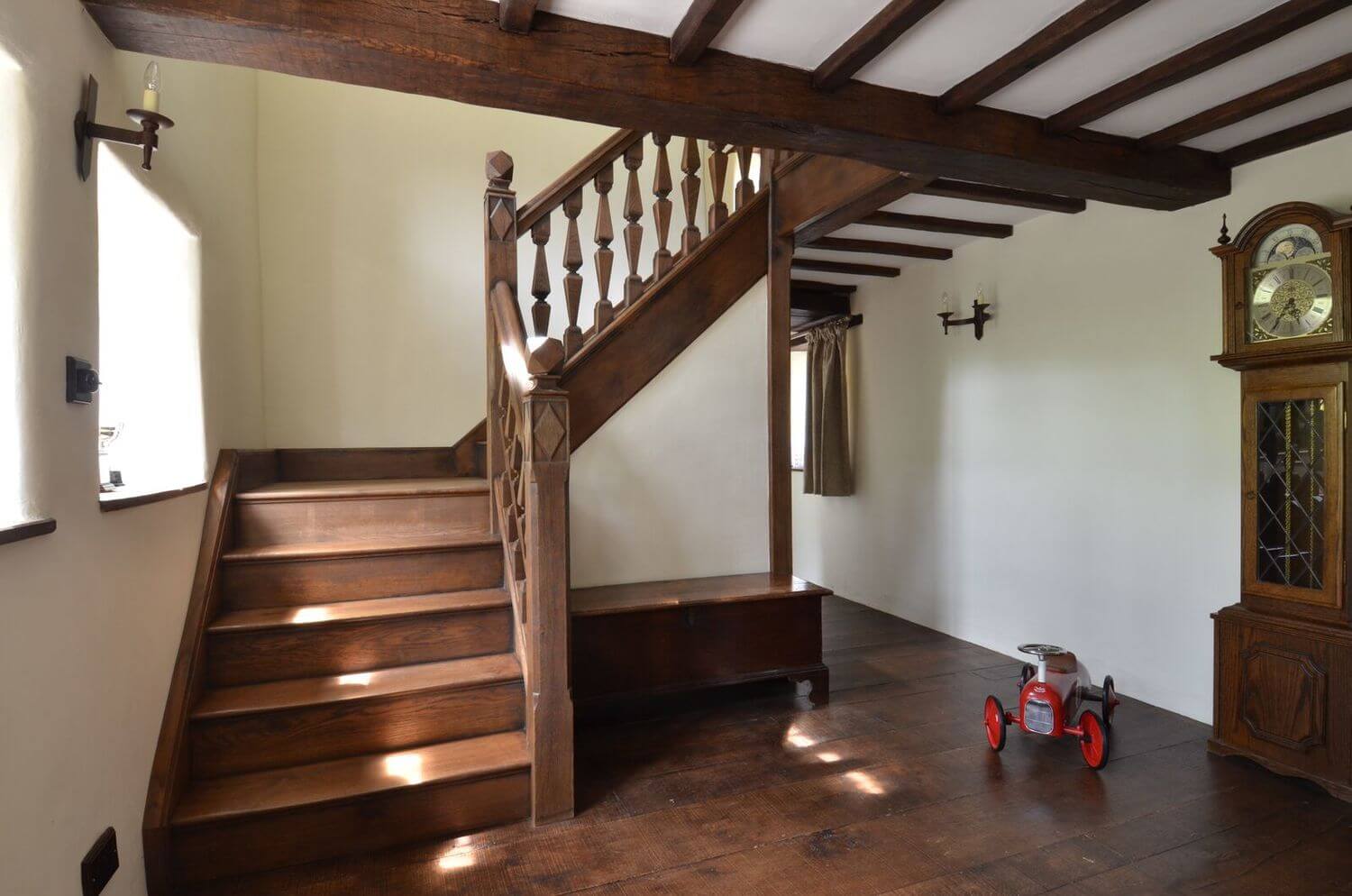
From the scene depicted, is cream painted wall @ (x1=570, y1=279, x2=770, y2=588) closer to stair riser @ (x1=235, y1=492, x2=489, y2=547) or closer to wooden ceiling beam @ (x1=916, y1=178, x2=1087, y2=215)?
stair riser @ (x1=235, y1=492, x2=489, y2=547)

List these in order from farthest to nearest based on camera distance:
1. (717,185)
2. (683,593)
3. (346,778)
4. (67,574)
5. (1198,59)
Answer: (717,185)
(683,593)
(346,778)
(1198,59)
(67,574)

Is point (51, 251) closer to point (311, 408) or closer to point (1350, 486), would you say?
point (311, 408)

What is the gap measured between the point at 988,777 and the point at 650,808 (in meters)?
1.28

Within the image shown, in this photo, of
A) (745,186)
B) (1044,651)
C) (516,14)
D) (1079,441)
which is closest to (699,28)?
(516,14)

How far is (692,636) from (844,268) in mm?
2862

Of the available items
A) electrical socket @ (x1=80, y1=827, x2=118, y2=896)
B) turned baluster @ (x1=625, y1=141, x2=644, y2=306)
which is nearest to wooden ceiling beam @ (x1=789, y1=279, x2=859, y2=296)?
turned baluster @ (x1=625, y1=141, x2=644, y2=306)

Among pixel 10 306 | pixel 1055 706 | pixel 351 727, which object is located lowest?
pixel 1055 706

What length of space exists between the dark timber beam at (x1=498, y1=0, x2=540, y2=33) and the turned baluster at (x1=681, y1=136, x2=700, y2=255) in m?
1.70

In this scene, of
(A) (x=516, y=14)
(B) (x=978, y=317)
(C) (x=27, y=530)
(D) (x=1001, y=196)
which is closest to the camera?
(C) (x=27, y=530)

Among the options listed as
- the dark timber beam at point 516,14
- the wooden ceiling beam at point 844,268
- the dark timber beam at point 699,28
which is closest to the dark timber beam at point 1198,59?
the dark timber beam at point 699,28

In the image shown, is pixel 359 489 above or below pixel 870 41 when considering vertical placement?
below

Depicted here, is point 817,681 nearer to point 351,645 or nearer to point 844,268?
point 351,645

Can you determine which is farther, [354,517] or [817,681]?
[817,681]

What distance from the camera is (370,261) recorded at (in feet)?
13.8
